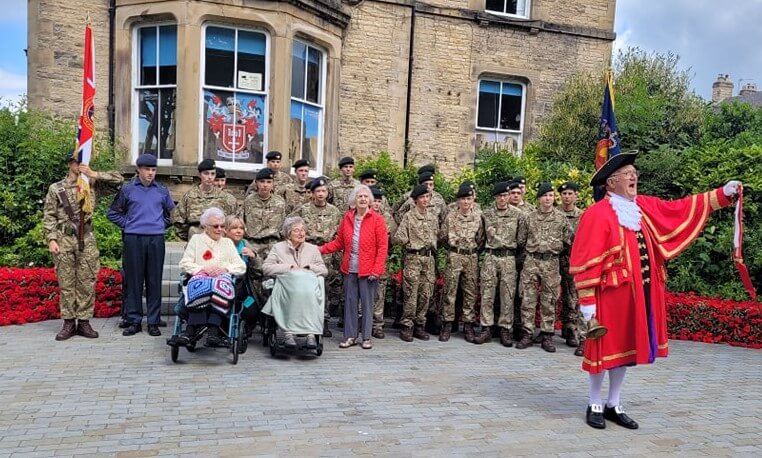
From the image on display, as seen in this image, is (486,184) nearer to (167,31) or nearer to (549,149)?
(549,149)

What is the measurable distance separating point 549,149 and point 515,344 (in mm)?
6373

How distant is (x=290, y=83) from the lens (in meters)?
11.4

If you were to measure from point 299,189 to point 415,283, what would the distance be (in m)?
2.60

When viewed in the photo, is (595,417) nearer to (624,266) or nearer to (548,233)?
(624,266)

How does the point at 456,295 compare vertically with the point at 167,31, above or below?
below

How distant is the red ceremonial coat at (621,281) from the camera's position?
4.90 metres

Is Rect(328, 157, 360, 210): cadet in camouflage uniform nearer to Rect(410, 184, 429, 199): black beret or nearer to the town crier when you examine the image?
Rect(410, 184, 429, 199): black beret

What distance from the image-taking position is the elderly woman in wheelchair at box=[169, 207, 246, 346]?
624 cm

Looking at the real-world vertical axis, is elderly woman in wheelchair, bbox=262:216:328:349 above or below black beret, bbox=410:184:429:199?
below

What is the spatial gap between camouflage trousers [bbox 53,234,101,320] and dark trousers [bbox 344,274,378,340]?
305 centimetres

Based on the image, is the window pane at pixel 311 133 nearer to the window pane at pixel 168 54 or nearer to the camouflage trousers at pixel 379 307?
the window pane at pixel 168 54

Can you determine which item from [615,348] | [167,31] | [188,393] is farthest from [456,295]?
[167,31]

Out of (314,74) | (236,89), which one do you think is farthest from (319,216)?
(314,74)

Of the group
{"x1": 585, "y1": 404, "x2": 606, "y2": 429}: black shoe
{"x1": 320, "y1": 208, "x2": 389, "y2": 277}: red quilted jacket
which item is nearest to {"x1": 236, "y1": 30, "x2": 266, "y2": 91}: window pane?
{"x1": 320, "y1": 208, "x2": 389, "y2": 277}: red quilted jacket
